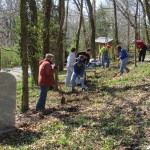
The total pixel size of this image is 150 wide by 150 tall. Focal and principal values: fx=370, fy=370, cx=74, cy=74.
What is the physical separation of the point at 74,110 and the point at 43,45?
7.68 meters

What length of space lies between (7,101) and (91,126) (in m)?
2.10

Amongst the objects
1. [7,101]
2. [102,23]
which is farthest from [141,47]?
[102,23]

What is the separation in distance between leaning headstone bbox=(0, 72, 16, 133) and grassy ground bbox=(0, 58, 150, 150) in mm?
244

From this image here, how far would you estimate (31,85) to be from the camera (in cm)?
2052

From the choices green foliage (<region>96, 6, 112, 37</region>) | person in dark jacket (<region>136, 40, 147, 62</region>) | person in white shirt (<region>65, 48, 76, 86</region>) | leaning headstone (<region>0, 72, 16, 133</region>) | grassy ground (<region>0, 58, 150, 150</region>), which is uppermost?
green foliage (<region>96, 6, 112, 37</region>)

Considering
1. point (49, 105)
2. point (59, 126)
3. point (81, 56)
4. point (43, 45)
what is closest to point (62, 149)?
point (59, 126)

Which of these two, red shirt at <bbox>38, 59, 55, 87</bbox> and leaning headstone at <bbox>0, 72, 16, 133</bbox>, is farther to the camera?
red shirt at <bbox>38, 59, 55, 87</bbox>

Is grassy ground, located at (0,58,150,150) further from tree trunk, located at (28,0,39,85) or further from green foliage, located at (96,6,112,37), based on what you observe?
green foliage, located at (96,6,112,37)

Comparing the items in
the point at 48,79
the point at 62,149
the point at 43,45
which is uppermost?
the point at 43,45

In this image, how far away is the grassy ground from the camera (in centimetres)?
726

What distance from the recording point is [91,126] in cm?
845

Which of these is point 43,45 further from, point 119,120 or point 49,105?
point 119,120

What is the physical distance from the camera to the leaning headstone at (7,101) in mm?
8703

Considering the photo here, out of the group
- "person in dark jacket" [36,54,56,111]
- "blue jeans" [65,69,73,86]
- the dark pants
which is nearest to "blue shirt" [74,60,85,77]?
"blue jeans" [65,69,73,86]
